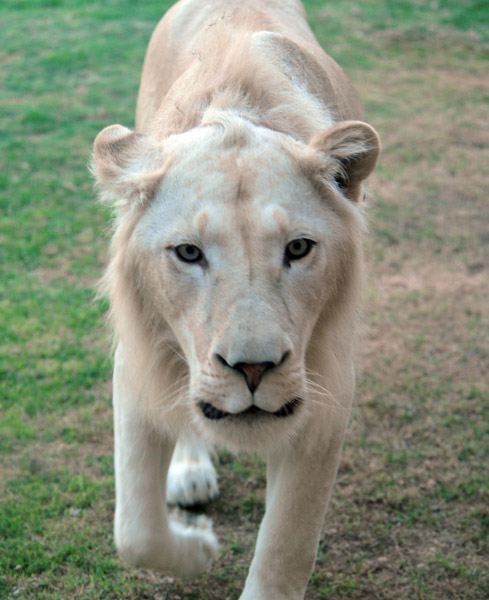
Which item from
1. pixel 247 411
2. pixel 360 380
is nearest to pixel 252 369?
pixel 247 411

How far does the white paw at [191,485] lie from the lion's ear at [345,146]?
1444 millimetres

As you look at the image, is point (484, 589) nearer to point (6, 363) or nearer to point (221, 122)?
point (221, 122)

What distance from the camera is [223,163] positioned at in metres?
2.15

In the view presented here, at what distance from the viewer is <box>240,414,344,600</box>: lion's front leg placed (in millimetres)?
2486

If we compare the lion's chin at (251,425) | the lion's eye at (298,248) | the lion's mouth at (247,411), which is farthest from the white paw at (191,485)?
the lion's eye at (298,248)

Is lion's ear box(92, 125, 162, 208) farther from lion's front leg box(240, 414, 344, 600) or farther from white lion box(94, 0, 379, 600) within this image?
lion's front leg box(240, 414, 344, 600)

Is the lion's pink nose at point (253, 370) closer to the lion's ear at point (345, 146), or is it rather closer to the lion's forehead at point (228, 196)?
the lion's forehead at point (228, 196)

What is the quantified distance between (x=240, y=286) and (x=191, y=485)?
57.4 inches

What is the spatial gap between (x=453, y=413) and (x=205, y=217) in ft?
7.30

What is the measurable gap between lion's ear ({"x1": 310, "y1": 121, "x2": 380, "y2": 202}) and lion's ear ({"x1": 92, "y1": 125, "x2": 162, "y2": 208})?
1.52ft

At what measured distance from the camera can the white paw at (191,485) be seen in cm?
324

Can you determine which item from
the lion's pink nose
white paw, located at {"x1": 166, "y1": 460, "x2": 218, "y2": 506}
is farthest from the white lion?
white paw, located at {"x1": 166, "y1": 460, "x2": 218, "y2": 506}

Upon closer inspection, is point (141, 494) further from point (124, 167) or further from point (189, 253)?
point (124, 167)

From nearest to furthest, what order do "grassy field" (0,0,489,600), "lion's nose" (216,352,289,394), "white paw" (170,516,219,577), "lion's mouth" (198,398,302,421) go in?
"lion's nose" (216,352,289,394) < "lion's mouth" (198,398,302,421) < "white paw" (170,516,219,577) < "grassy field" (0,0,489,600)
